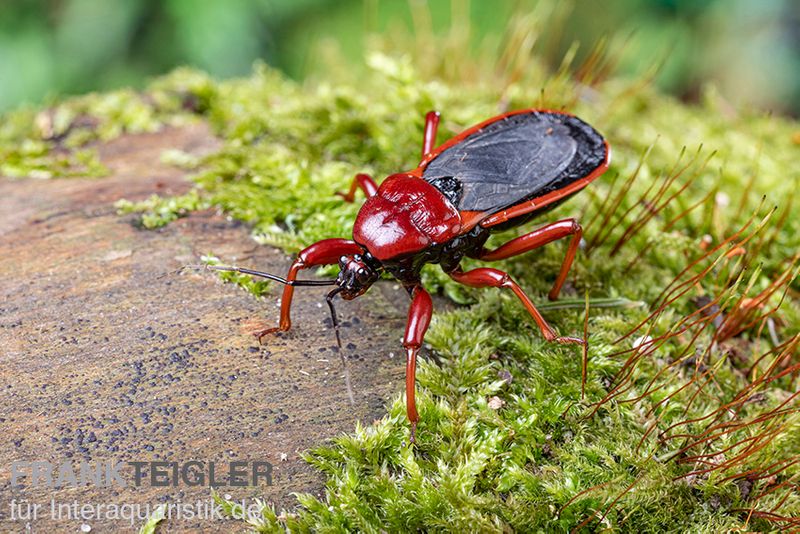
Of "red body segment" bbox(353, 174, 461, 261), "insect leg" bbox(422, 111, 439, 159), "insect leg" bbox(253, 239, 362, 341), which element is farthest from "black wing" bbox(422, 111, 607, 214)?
"insect leg" bbox(253, 239, 362, 341)

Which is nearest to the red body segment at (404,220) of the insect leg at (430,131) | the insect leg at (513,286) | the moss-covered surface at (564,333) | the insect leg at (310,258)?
the insect leg at (310,258)

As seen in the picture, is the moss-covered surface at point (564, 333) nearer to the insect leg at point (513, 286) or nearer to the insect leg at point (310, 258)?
the insect leg at point (513, 286)

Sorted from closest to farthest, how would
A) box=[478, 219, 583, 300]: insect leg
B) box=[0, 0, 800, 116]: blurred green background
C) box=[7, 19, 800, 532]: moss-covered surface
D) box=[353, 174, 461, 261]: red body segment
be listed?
1. box=[7, 19, 800, 532]: moss-covered surface
2. box=[353, 174, 461, 261]: red body segment
3. box=[478, 219, 583, 300]: insect leg
4. box=[0, 0, 800, 116]: blurred green background

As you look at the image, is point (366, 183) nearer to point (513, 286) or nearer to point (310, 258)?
point (310, 258)

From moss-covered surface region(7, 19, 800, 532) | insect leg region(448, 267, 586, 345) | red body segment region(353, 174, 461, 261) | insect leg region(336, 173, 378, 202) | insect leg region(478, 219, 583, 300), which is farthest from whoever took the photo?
insect leg region(336, 173, 378, 202)

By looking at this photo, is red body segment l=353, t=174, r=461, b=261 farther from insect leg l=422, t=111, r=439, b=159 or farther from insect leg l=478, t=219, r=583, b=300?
insect leg l=422, t=111, r=439, b=159
